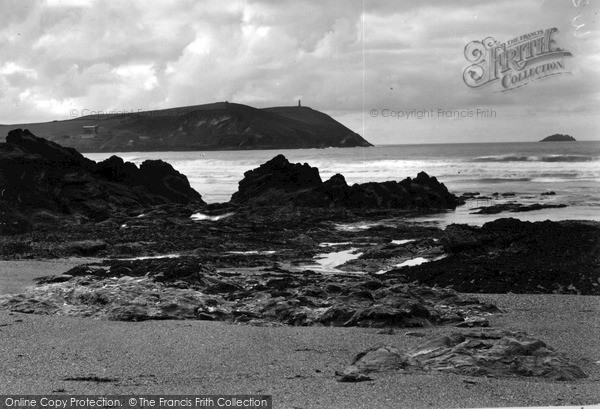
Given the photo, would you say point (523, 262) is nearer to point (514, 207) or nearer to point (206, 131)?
point (514, 207)

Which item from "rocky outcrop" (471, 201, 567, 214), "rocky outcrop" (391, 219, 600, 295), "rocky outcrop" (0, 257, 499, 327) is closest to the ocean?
"rocky outcrop" (471, 201, 567, 214)

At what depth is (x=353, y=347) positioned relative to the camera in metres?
4.24

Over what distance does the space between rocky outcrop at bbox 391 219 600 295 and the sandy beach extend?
2.01 feet

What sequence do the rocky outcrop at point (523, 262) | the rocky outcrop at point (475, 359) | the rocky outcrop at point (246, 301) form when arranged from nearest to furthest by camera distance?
the rocky outcrop at point (475, 359)
the rocky outcrop at point (246, 301)
the rocky outcrop at point (523, 262)

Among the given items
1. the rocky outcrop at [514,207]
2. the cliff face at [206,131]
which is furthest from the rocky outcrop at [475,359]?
the rocky outcrop at [514,207]

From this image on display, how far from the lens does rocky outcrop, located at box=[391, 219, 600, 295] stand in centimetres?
611

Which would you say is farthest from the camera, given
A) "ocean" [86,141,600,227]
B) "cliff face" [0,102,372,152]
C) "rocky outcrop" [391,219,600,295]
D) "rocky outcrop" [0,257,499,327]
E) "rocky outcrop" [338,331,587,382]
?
"ocean" [86,141,600,227]

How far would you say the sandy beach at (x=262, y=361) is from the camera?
11.0 ft

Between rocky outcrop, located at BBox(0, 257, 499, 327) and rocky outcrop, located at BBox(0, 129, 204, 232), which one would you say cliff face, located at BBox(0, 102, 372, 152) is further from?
rocky outcrop, located at BBox(0, 257, 499, 327)

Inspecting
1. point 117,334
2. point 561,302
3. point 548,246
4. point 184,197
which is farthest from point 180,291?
point 184,197

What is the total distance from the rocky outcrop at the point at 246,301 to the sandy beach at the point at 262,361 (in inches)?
6.9

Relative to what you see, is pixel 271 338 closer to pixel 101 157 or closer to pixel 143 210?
pixel 143 210

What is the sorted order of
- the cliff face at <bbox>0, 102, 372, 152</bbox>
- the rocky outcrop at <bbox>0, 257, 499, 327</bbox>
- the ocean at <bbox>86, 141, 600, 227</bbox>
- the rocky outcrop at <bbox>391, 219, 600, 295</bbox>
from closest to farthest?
the rocky outcrop at <bbox>0, 257, 499, 327</bbox>, the rocky outcrop at <bbox>391, 219, 600, 295</bbox>, the cliff face at <bbox>0, 102, 372, 152</bbox>, the ocean at <bbox>86, 141, 600, 227</bbox>

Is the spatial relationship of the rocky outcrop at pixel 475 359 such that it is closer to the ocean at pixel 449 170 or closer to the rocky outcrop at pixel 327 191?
the ocean at pixel 449 170
